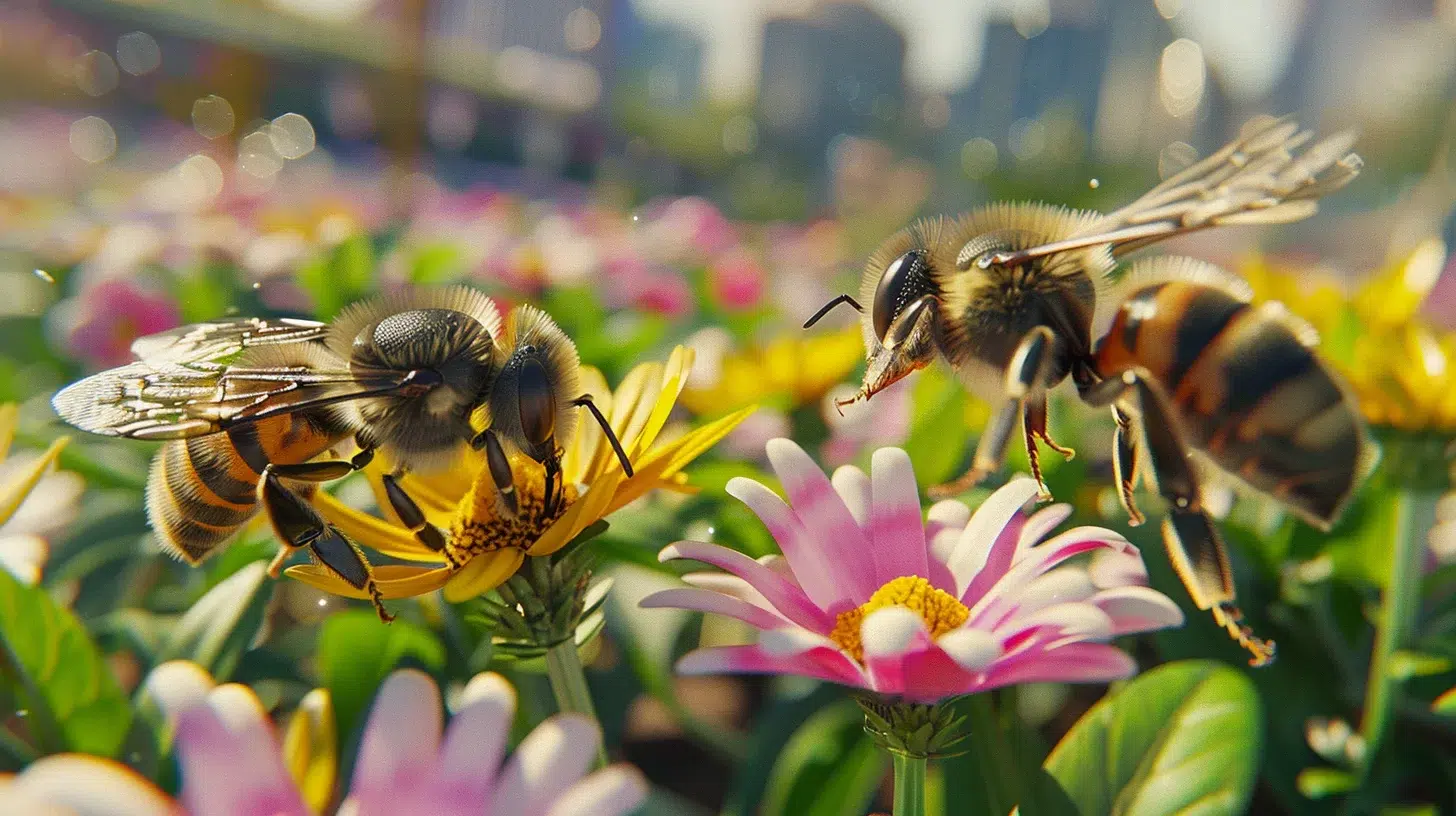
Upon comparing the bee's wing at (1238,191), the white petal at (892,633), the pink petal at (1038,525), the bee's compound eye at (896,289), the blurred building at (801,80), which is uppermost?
the bee's wing at (1238,191)

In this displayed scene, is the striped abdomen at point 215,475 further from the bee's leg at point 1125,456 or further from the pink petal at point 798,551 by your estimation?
the bee's leg at point 1125,456

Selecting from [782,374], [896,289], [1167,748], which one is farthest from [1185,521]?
[782,374]

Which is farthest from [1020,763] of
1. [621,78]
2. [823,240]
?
[621,78]

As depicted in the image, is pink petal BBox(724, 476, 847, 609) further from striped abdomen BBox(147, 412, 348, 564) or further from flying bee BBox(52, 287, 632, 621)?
striped abdomen BBox(147, 412, 348, 564)

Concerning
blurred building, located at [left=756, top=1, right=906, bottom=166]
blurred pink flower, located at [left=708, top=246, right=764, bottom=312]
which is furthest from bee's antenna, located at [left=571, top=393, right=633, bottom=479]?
blurred building, located at [left=756, top=1, right=906, bottom=166]

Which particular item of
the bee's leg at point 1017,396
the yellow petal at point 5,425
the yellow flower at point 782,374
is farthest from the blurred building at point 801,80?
the yellow petal at point 5,425

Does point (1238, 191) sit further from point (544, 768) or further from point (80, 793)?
point (80, 793)

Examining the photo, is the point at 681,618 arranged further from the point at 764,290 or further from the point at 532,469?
the point at 764,290
